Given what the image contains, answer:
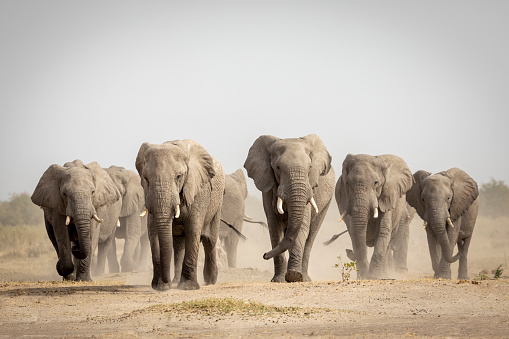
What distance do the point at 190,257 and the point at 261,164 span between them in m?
3.05

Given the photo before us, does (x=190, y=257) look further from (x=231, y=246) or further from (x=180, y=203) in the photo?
(x=231, y=246)

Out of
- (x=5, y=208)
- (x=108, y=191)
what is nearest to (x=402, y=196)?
(x=108, y=191)

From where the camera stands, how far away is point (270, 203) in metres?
17.8

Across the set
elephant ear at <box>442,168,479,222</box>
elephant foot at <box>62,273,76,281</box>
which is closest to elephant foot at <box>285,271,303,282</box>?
elephant foot at <box>62,273,76,281</box>

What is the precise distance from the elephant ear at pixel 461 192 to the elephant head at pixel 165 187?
9711 millimetres

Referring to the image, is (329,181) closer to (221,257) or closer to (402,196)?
(402,196)

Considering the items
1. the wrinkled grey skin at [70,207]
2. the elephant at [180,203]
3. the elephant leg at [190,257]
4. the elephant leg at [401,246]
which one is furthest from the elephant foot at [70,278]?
the elephant leg at [401,246]

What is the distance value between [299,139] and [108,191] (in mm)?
5039

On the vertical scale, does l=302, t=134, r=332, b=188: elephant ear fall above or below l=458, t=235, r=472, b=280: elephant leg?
above

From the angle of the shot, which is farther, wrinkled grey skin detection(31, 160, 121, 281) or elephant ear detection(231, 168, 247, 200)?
elephant ear detection(231, 168, 247, 200)

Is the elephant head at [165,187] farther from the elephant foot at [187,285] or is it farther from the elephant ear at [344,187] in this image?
the elephant ear at [344,187]

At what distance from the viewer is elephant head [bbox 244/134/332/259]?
1686 centimetres

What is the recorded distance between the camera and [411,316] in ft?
43.3

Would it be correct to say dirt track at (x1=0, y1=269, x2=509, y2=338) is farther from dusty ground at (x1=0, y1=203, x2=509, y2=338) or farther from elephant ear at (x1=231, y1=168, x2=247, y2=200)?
elephant ear at (x1=231, y1=168, x2=247, y2=200)
